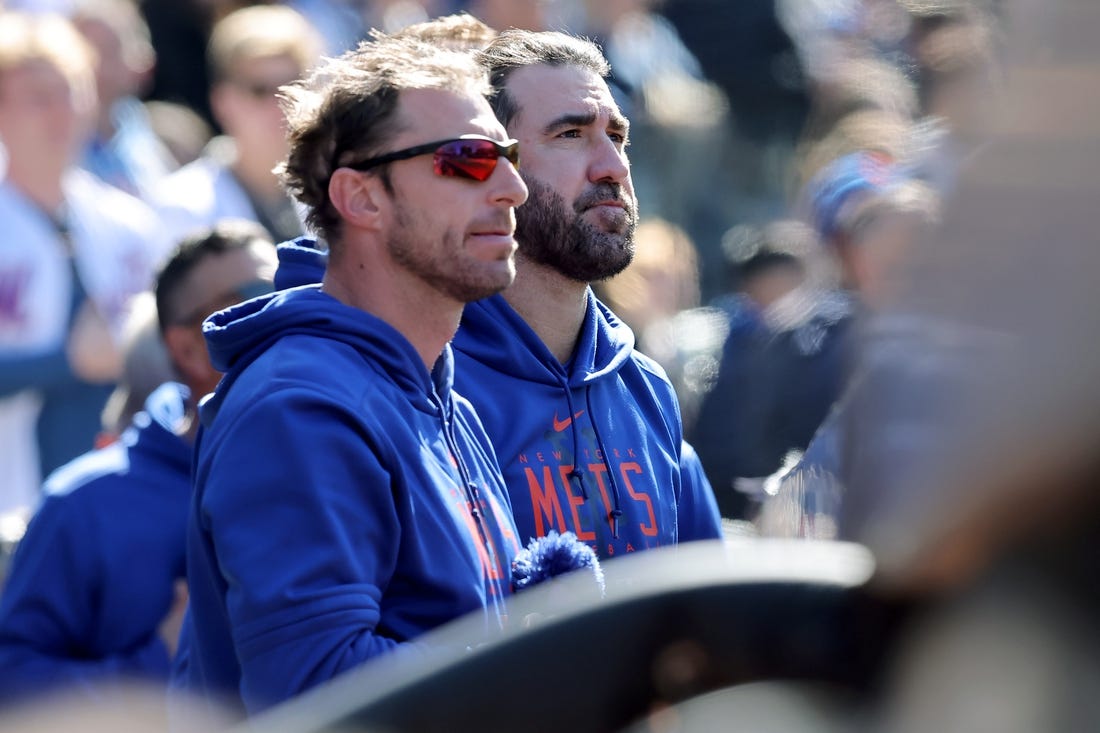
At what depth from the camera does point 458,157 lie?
313cm

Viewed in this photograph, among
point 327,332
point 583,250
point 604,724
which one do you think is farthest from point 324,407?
point 604,724

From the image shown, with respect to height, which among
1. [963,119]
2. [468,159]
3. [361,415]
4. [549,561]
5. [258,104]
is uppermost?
[963,119]

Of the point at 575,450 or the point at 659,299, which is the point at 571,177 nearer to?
A: the point at 575,450

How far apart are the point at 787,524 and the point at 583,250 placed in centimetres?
78

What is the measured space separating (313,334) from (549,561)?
605 millimetres

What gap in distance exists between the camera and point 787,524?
3.57 meters

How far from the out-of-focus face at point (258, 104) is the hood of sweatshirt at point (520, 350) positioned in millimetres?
2889

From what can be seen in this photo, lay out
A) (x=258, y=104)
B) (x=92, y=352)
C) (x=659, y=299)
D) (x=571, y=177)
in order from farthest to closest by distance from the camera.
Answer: (x=659, y=299) → (x=258, y=104) → (x=92, y=352) → (x=571, y=177)

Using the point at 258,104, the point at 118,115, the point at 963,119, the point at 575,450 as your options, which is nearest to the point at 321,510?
the point at 575,450

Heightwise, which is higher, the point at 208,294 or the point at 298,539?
the point at 298,539

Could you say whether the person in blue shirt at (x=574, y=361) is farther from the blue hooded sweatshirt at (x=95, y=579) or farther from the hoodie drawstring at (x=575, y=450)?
the blue hooded sweatshirt at (x=95, y=579)

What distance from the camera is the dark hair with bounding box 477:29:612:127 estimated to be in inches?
151

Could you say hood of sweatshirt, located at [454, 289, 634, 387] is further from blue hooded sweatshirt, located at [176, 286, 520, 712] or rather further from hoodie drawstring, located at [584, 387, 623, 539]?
blue hooded sweatshirt, located at [176, 286, 520, 712]

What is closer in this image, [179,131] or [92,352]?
[92,352]
